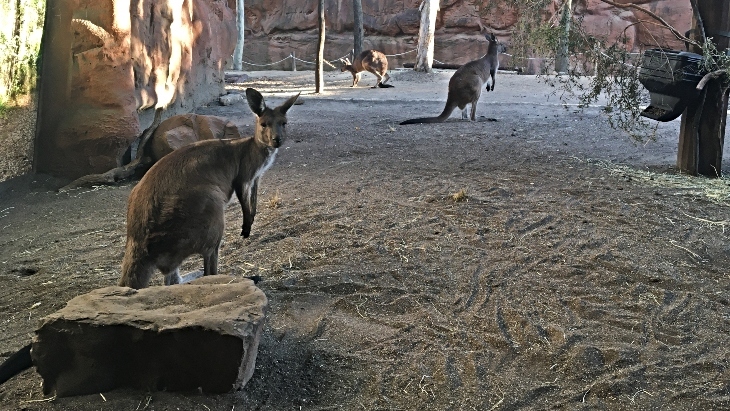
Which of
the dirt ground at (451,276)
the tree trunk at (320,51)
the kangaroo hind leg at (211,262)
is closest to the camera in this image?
the dirt ground at (451,276)

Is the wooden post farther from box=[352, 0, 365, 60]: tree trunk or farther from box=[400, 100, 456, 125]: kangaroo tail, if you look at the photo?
box=[352, 0, 365, 60]: tree trunk

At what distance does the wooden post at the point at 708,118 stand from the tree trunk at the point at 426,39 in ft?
34.6

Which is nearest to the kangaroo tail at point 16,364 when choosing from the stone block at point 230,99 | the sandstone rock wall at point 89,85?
the sandstone rock wall at point 89,85

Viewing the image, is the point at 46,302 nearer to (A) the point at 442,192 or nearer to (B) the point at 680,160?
(A) the point at 442,192

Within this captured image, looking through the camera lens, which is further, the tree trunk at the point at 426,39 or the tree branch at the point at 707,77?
the tree trunk at the point at 426,39

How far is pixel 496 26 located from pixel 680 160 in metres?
18.6

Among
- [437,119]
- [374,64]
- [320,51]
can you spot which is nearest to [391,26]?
[374,64]

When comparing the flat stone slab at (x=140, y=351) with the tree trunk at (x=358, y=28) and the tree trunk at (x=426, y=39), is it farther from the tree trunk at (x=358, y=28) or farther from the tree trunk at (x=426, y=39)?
the tree trunk at (x=358, y=28)

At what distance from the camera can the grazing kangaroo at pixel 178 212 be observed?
3.41 m

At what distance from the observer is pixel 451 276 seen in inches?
164

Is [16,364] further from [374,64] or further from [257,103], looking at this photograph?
[374,64]

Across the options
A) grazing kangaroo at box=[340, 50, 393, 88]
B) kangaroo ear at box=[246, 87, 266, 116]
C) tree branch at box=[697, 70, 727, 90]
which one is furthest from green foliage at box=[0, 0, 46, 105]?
grazing kangaroo at box=[340, 50, 393, 88]

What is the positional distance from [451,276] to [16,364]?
242 cm

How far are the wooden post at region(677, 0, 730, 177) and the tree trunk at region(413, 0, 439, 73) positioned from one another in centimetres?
1056
